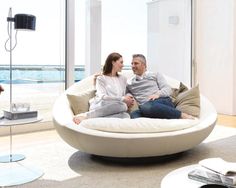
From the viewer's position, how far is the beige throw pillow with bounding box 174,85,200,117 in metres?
3.13

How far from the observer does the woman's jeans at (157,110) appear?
2.91 meters

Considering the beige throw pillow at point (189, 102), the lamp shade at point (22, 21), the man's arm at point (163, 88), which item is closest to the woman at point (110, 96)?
the man's arm at point (163, 88)

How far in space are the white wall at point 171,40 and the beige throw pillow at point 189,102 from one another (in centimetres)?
278

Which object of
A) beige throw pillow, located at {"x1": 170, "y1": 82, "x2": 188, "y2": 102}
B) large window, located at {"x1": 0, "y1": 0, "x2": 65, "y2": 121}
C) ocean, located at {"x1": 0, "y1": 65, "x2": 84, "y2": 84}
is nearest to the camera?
beige throw pillow, located at {"x1": 170, "y1": 82, "x2": 188, "y2": 102}

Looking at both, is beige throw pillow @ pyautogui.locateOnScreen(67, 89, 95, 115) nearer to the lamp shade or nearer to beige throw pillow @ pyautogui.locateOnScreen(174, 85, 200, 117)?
the lamp shade

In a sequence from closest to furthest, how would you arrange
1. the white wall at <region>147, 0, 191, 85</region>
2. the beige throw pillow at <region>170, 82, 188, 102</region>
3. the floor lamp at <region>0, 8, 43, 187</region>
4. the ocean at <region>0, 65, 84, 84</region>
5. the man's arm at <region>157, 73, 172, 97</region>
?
the floor lamp at <region>0, 8, 43, 187</region>
the man's arm at <region>157, 73, 172, 97</region>
the beige throw pillow at <region>170, 82, 188, 102</region>
the ocean at <region>0, 65, 84, 84</region>
the white wall at <region>147, 0, 191, 85</region>

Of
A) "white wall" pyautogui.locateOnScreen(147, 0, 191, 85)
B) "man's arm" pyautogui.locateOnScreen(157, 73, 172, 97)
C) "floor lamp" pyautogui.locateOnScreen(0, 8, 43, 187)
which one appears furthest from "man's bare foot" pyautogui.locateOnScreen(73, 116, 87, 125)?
"white wall" pyautogui.locateOnScreen(147, 0, 191, 85)

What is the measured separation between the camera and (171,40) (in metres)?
6.18

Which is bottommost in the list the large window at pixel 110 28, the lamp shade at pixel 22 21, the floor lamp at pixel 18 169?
the floor lamp at pixel 18 169

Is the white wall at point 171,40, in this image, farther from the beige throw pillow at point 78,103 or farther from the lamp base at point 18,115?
the lamp base at point 18,115

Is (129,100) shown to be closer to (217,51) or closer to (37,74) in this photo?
(37,74)

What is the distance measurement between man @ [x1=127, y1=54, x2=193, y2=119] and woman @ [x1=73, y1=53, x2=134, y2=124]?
0.45 ft

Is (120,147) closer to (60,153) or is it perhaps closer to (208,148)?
(60,153)

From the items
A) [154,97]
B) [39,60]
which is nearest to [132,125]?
[154,97]
